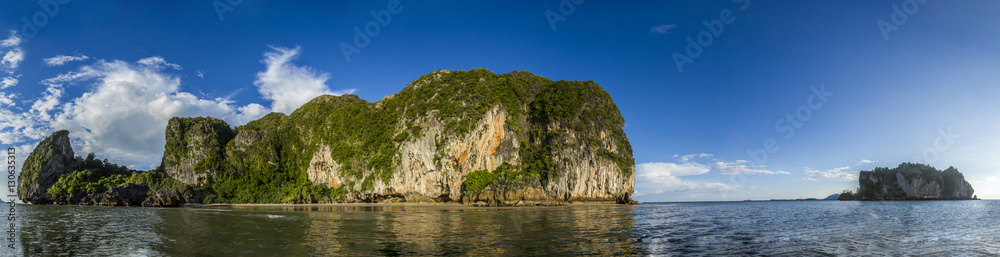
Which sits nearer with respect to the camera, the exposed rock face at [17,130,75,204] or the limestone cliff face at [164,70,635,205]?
the limestone cliff face at [164,70,635,205]

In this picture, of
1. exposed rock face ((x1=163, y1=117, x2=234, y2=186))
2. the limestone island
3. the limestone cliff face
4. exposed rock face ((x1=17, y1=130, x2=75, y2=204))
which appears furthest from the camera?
exposed rock face ((x1=163, y1=117, x2=234, y2=186))

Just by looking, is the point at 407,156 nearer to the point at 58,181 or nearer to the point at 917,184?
the point at 58,181

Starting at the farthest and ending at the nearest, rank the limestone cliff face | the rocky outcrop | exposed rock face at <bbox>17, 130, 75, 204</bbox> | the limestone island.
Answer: exposed rock face at <bbox>17, 130, 75, 204</bbox> → the limestone cliff face → the limestone island → the rocky outcrop

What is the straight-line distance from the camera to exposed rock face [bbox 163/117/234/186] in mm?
102875

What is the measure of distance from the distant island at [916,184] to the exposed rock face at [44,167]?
8816 inches

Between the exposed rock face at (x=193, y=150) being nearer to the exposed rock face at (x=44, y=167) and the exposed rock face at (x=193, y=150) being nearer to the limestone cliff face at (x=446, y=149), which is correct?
the limestone cliff face at (x=446, y=149)

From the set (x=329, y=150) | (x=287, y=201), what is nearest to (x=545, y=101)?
(x=329, y=150)

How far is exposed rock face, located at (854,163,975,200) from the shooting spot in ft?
426

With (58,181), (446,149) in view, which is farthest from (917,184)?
(58,181)

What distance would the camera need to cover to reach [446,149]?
73.8 metres

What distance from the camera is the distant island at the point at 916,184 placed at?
130m

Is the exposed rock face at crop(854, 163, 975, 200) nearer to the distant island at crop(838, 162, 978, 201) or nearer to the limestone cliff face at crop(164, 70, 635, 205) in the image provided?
the distant island at crop(838, 162, 978, 201)

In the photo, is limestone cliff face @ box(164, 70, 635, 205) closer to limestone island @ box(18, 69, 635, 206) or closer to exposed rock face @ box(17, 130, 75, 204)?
limestone island @ box(18, 69, 635, 206)

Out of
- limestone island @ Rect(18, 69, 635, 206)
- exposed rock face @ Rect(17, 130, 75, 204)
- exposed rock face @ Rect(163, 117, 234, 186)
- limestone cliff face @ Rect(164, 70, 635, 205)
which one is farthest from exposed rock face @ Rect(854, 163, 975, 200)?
exposed rock face @ Rect(17, 130, 75, 204)
